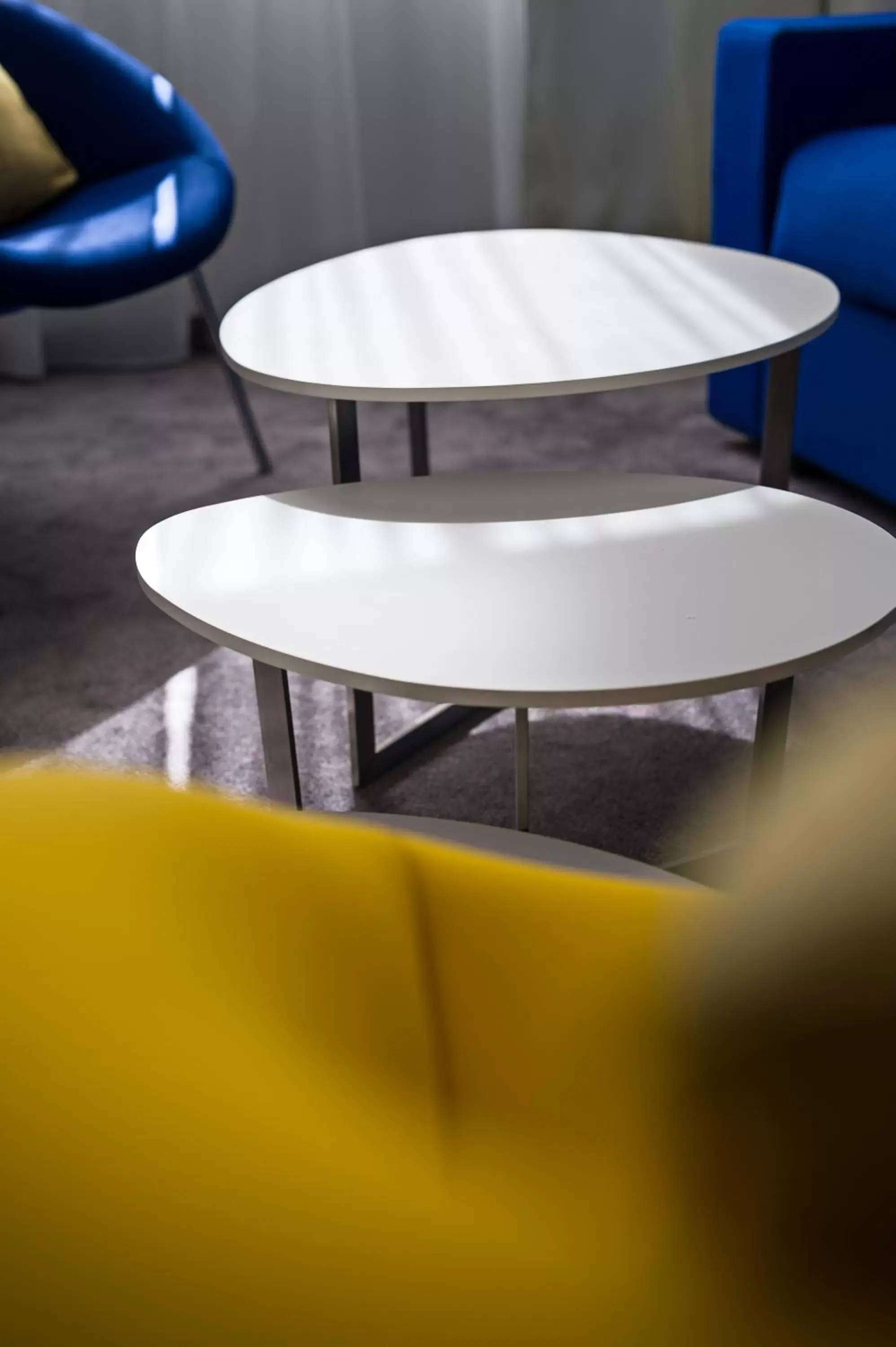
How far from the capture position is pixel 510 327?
55.7 inches

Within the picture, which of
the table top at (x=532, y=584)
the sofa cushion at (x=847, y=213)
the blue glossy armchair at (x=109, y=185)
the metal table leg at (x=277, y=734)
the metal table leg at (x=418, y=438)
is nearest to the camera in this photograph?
the table top at (x=532, y=584)

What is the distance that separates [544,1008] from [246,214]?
3.15 meters

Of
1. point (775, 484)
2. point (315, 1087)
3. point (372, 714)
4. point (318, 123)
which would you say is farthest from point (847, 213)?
point (315, 1087)

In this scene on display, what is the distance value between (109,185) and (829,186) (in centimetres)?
128

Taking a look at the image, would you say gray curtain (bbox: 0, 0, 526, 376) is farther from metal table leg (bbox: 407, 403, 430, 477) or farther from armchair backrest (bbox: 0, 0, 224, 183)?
metal table leg (bbox: 407, 403, 430, 477)

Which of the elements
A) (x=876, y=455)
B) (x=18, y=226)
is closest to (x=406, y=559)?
(x=876, y=455)

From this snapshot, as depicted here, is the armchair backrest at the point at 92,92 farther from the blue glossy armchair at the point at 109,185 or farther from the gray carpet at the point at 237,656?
the gray carpet at the point at 237,656

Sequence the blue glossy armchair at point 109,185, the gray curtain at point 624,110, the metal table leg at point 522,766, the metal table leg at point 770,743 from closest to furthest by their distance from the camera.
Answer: the metal table leg at point 770,743, the metal table leg at point 522,766, the blue glossy armchair at point 109,185, the gray curtain at point 624,110

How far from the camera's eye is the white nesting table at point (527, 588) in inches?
34.9

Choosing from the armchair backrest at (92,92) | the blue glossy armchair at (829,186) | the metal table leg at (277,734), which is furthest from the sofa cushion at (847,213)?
the metal table leg at (277,734)

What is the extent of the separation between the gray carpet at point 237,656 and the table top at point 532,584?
43 centimetres

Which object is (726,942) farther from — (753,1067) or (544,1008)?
(544,1008)

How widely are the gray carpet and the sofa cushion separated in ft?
1.20

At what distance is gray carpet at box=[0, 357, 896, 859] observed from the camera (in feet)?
5.19
